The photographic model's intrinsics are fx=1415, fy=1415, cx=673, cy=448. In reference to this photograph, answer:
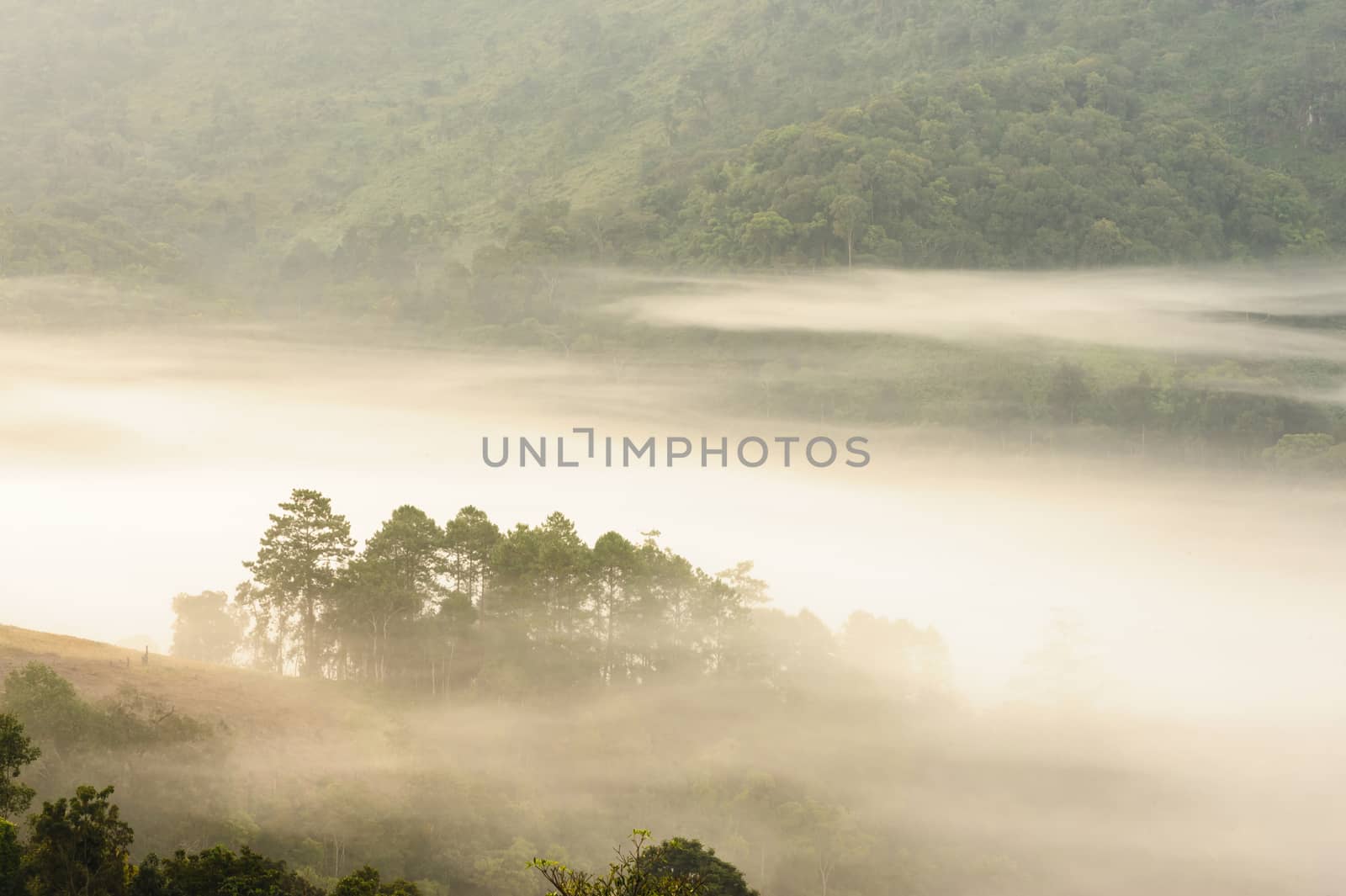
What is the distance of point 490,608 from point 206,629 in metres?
23.6

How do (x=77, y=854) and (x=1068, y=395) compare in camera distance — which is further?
(x=1068, y=395)

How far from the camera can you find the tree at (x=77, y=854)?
98.3 ft

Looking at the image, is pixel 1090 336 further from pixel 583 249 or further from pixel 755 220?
pixel 583 249

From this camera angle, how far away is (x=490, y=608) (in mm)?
66125

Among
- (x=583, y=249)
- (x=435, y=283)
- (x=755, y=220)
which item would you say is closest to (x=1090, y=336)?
(x=755, y=220)

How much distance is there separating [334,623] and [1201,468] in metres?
113

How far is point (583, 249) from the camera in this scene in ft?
550

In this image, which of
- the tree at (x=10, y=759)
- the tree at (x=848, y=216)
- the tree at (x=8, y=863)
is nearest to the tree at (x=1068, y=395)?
the tree at (x=848, y=216)

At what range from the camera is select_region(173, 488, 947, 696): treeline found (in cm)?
6194

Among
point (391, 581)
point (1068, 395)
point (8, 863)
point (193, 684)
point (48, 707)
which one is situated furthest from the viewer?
point (1068, 395)

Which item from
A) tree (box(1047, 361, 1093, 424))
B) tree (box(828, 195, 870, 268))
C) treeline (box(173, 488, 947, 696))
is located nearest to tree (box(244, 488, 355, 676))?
treeline (box(173, 488, 947, 696))

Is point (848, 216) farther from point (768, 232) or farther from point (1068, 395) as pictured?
point (1068, 395)

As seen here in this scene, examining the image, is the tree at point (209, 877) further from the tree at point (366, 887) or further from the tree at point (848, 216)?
the tree at point (848, 216)

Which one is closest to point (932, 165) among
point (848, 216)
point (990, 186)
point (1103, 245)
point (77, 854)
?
point (990, 186)
